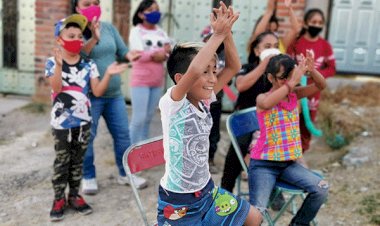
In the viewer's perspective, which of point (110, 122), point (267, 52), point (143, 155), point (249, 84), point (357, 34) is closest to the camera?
point (143, 155)

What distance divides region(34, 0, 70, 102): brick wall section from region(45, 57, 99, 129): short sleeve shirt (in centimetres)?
326

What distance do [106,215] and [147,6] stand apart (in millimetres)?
1946

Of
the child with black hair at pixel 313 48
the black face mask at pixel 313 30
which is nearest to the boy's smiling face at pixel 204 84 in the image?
the child with black hair at pixel 313 48

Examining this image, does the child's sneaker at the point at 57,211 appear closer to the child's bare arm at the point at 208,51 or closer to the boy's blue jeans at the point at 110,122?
the boy's blue jeans at the point at 110,122

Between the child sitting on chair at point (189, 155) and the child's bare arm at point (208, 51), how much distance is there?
0.06 meters

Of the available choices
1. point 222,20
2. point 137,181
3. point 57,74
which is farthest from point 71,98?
point 222,20

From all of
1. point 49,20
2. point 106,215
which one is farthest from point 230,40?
point 49,20

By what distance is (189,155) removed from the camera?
2.58 m

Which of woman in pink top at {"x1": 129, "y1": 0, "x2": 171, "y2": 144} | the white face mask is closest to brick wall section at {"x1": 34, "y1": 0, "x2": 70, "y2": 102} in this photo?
woman in pink top at {"x1": 129, "y1": 0, "x2": 171, "y2": 144}

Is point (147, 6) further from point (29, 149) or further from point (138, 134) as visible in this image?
point (29, 149)

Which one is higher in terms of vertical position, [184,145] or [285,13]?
[285,13]

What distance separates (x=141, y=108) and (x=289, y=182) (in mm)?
1927

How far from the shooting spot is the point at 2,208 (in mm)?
4172

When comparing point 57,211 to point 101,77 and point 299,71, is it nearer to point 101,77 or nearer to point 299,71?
point 101,77
